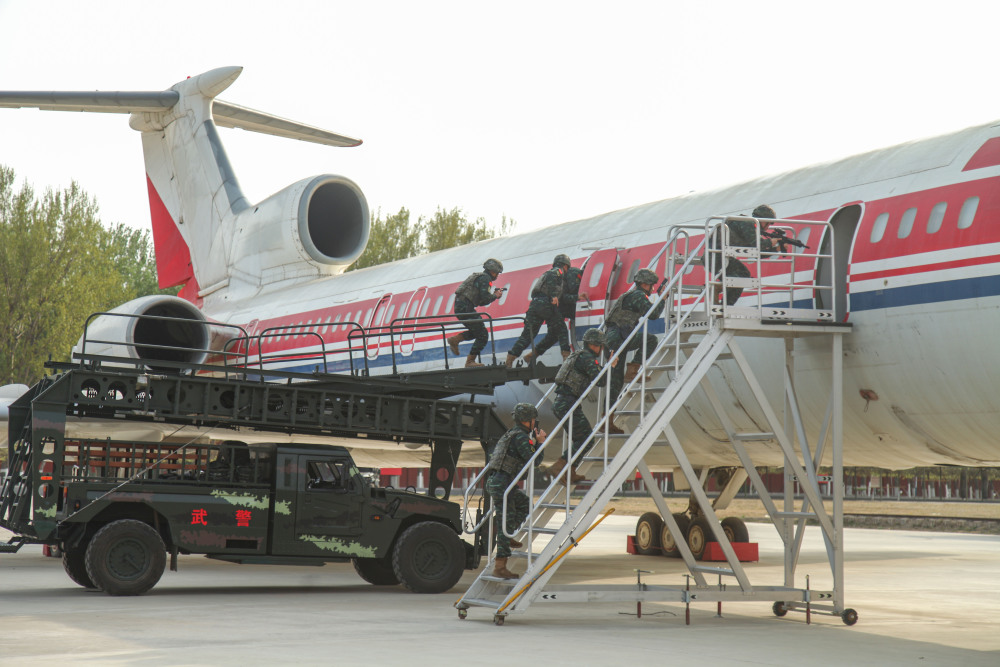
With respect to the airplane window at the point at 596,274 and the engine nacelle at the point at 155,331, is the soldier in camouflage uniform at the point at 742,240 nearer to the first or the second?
the airplane window at the point at 596,274

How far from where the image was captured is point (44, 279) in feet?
162

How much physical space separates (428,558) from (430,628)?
366 cm

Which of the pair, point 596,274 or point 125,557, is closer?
point 125,557

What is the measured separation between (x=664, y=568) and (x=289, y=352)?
31.2 ft

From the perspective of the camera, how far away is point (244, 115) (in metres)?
31.1

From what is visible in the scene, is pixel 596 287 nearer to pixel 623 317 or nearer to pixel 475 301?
pixel 475 301

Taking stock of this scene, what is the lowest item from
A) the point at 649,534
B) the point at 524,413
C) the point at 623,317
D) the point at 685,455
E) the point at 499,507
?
the point at 649,534

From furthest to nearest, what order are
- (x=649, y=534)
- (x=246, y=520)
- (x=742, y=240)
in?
(x=649, y=534) < (x=246, y=520) < (x=742, y=240)

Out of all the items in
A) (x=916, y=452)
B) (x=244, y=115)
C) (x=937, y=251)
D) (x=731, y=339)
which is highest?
(x=244, y=115)

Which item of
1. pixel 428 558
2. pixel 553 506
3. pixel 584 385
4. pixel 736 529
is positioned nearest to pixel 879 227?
pixel 584 385

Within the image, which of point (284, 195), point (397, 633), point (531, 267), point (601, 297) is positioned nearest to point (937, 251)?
point (601, 297)

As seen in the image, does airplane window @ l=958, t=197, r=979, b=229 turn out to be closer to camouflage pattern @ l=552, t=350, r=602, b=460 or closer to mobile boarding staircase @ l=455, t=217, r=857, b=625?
mobile boarding staircase @ l=455, t=217, r=857, b=625

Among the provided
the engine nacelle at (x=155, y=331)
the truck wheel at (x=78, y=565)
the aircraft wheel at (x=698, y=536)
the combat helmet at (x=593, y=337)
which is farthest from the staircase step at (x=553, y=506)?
the engine nacelle at (x=155, y=331)

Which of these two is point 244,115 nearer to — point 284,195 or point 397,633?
point 284,195
